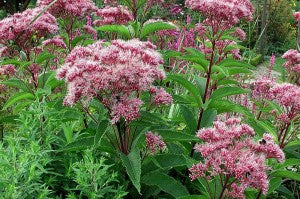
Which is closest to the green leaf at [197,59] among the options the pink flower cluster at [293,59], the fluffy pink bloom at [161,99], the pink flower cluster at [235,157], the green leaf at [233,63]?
the green leaf at [233,63]

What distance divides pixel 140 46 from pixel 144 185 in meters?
0.79

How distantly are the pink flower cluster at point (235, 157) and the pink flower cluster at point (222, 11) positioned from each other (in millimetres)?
956

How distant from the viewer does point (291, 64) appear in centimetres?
403

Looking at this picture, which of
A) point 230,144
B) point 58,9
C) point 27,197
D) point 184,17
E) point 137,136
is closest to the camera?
point 27,197

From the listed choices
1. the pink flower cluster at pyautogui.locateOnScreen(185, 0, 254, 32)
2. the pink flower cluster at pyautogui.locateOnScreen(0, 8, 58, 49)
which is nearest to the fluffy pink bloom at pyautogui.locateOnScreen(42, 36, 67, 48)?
the pink flower cluster at pyautogui.locateOnScreen(0, 8, 58, 49)

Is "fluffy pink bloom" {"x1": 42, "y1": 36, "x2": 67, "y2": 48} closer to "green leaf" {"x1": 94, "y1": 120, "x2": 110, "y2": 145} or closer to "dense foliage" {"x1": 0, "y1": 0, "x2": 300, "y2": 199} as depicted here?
"dense foliage" {"x1": 0, "y1": 0, "x2": 300, "y2": 199}

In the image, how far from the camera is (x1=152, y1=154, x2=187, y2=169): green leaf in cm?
233

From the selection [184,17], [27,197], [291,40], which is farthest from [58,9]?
[291,40]

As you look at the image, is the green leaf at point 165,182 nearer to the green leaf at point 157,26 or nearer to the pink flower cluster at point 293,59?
the green leaf at point 157,26

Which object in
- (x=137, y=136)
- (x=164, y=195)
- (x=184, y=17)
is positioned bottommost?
(x=184, y=17)

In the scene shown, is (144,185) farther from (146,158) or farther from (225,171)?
(225,171)

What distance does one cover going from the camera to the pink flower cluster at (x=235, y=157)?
6.33 feet

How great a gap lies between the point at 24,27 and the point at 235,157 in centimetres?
182

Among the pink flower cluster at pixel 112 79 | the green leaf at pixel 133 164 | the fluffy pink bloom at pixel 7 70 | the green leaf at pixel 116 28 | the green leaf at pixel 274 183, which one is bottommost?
the green leaf at pixel 274 183
